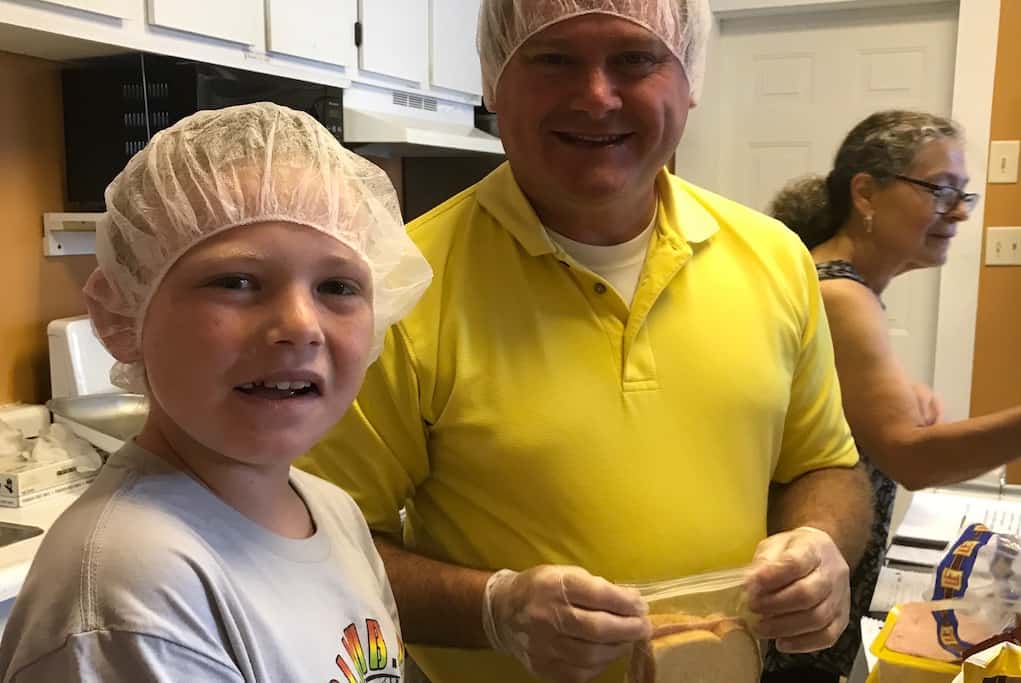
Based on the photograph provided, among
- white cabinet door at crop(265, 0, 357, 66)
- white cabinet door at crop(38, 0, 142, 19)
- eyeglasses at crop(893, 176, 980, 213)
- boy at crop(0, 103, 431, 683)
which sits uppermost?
white cabinet door at crop(265, 0, 357, 66)

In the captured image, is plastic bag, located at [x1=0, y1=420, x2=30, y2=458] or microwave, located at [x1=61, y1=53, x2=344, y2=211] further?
microwave, located at [x1=61, y1=53, x2=344, y2=211]

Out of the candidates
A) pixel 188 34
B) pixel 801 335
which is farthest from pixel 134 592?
pixel 188 34

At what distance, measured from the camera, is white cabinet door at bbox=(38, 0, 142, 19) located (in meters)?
1.77

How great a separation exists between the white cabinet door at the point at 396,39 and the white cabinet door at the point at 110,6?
773mm

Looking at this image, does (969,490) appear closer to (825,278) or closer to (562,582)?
(825,278)

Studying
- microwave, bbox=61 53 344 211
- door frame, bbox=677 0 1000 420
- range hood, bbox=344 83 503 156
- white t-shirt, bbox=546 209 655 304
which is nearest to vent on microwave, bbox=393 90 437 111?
range hood, bbox=344 83 503 156

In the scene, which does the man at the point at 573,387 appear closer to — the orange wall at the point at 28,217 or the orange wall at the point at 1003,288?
the orange wall at the point at 28,217

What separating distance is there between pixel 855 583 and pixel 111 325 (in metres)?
1.36

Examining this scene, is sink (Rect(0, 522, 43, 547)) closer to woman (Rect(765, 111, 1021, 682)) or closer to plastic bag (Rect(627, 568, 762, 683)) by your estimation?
plastic bag (Rect(627, 568, 762, 683))

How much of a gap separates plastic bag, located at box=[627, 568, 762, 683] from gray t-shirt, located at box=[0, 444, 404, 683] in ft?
0.87

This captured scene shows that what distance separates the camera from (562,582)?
88 cm

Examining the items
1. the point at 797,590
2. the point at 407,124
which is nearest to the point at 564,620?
the point at 797,590

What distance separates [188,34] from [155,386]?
157 centimetres

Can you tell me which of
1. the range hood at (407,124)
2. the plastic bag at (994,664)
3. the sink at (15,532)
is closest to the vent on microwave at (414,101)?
the range hood at (407,124)
